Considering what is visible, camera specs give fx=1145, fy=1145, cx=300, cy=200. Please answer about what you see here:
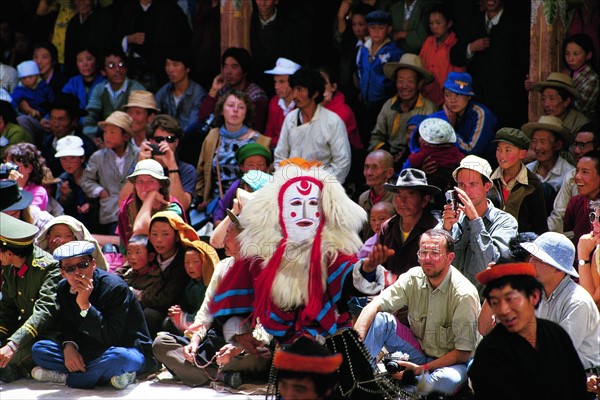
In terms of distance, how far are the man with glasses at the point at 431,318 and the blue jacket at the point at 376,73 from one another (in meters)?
3.06

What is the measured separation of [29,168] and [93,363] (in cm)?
246

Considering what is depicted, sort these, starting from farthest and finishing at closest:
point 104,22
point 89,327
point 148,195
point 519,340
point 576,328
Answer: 1. point 104,22
2. point 148,195
3. point 89,327
4. point 576,328
5. point 519,340

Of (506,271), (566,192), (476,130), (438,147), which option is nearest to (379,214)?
(438,147)

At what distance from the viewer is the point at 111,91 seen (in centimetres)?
1040

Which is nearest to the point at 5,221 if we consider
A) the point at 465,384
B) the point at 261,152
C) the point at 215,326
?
the point at 215,326

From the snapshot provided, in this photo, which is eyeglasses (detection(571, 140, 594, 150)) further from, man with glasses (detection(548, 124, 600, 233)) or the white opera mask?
the white opera mask

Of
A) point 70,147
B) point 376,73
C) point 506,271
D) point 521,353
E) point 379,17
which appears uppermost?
point 379,17

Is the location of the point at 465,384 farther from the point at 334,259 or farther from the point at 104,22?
the point at 104,22

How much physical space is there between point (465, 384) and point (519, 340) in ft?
4.10

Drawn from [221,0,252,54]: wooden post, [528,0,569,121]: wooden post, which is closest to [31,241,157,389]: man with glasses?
[528,0,569,121]: wooden post

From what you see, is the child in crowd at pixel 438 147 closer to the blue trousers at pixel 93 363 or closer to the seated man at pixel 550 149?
the seated man at pixel 550 149

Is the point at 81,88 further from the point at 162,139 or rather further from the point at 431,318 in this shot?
the point at 431,318

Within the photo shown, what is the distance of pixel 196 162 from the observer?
9734mm

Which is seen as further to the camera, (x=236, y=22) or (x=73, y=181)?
(x=236, y=22)
